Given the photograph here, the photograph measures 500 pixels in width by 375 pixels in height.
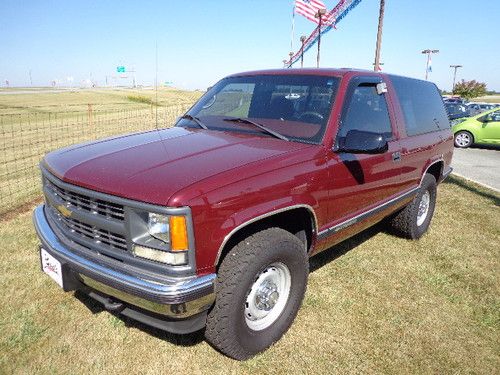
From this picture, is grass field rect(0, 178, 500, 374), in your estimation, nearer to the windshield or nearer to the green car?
the windshield

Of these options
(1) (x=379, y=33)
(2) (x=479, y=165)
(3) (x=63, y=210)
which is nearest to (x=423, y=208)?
(3) (x=63, y=210)

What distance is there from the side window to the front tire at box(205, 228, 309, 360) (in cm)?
104

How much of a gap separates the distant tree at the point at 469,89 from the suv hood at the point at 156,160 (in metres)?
67.1

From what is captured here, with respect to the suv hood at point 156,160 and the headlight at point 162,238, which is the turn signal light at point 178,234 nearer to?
the headlight at point 162,238

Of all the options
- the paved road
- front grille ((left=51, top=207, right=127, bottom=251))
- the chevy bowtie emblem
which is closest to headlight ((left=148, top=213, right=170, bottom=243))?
front grille ((left=51, top=207, right=127, bottom=251))

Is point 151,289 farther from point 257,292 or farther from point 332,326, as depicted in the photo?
point 332,326

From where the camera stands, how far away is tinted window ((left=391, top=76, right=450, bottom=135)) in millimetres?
4015

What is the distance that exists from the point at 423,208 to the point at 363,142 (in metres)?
2.64

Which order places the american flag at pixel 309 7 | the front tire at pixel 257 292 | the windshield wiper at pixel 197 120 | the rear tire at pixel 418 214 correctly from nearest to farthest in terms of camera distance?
the front tire at pixel 257 292, the windshield wiper at pixel 197 120, the rear tire at pixel 418 214, the american flag at pixel 309 7

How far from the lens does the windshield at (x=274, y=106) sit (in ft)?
9.96

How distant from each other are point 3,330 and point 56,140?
11.7 metres

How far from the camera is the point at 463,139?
13164mm

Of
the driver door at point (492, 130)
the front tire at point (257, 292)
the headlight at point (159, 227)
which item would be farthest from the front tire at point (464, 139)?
the headlight at point (159, 227)

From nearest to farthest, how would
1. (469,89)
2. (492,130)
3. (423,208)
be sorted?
(423,208), (492,130), (469,89)
